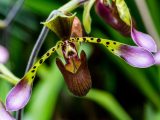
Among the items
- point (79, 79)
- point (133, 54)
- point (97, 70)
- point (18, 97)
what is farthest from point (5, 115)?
point (97, 70)

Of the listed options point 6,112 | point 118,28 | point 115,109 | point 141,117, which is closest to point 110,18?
point 118,28

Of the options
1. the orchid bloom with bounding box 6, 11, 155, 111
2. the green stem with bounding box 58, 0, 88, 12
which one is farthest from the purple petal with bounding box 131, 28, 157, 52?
the green stem with bounding box 58, 0, 88, 12

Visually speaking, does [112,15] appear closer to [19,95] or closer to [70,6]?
[70,6]

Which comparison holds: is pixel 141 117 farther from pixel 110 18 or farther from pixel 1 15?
pixel 110 18

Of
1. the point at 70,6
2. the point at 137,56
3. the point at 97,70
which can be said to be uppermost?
the point at 70,6

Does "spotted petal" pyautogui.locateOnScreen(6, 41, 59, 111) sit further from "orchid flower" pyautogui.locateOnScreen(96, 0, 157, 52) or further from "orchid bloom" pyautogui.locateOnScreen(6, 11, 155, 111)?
"orchid flower" pyautogui.locateOnScreen(96, 0, 157, 52)

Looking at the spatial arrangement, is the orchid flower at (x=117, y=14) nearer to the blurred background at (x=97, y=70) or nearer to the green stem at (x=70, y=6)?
the green stem at (x=70, y=6)
